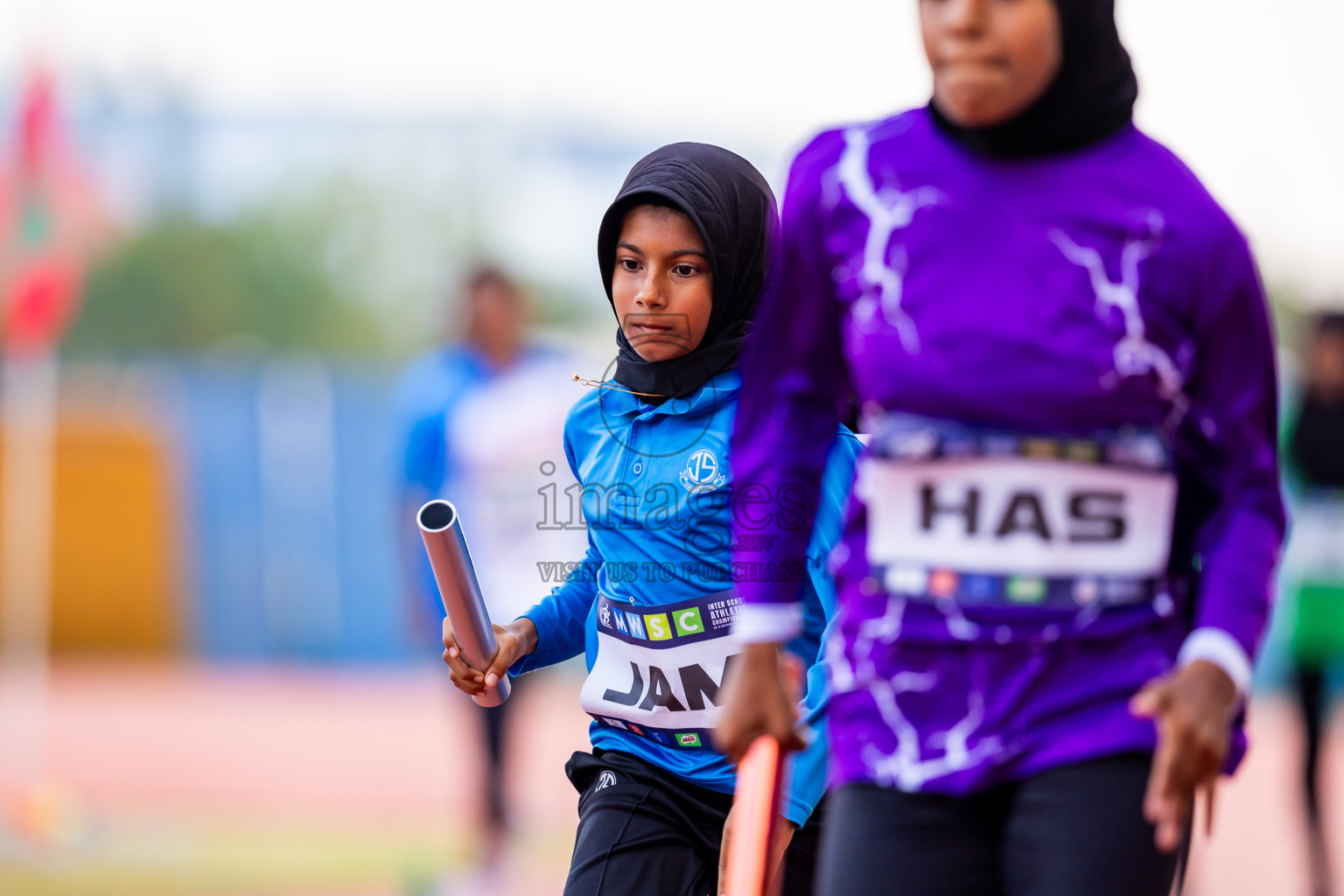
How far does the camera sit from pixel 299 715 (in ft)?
50.2

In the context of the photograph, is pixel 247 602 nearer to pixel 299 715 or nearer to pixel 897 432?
pixel 299 715

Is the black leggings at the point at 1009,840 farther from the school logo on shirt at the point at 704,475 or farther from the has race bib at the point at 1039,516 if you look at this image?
the school logo on shirt at the point at 704,475

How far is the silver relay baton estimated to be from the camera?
306 cm

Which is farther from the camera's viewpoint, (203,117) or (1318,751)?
(203,117)

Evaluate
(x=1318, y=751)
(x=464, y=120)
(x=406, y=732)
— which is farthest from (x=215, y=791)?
(x=464, y=120)

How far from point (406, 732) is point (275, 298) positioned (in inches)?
1309

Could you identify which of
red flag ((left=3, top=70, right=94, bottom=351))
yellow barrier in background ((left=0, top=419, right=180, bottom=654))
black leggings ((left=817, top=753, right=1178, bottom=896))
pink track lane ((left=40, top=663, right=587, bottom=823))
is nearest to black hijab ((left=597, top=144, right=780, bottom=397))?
black leggings ((left=817, top=753, right=1178, bottom=896))

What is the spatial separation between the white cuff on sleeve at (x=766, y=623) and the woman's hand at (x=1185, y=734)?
55 cm

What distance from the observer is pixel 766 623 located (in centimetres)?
246

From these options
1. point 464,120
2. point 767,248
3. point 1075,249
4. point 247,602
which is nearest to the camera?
point 1075,249

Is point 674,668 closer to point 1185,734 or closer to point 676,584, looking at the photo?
point 676,584

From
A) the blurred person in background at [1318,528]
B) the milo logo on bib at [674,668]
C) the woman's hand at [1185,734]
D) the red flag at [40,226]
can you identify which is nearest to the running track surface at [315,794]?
the blurred person in background at [1318,528]

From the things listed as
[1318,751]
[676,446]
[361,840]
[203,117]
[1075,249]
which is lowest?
[361,840]

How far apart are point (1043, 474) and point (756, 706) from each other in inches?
21.1
